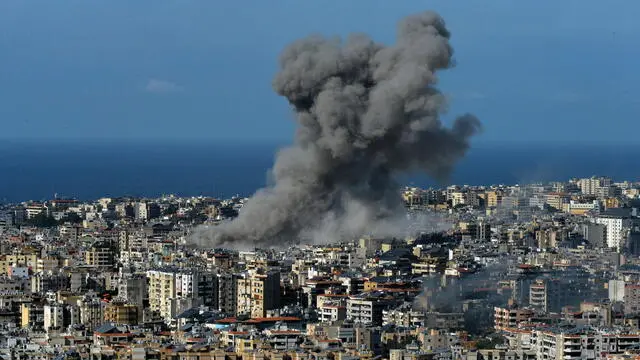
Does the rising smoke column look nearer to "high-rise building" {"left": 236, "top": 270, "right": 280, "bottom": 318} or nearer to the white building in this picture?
the white building

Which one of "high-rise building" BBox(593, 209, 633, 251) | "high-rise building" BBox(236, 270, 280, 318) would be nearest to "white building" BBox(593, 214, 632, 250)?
"high-rise building" BBox(593, 209, 633, 251)

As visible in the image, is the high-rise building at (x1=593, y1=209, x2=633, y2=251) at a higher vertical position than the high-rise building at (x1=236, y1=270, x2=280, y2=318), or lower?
higher

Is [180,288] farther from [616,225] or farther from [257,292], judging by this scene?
[616,225]

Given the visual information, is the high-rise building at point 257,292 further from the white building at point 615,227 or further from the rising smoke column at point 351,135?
the white building at point 615,227

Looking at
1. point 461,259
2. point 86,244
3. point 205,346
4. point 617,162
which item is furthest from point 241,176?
point 205,346

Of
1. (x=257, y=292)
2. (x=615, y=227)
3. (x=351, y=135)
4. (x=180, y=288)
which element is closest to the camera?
(x=257, y=292)

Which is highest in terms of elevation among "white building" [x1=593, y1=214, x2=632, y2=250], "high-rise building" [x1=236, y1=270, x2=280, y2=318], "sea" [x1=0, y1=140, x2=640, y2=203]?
"sea" [x1=0, y1=140, x2=640, y2=203]

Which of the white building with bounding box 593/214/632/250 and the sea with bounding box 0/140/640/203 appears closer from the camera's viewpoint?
the white building with bounding box 593/214/632/250

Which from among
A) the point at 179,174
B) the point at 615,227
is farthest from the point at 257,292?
the point at 179,174
